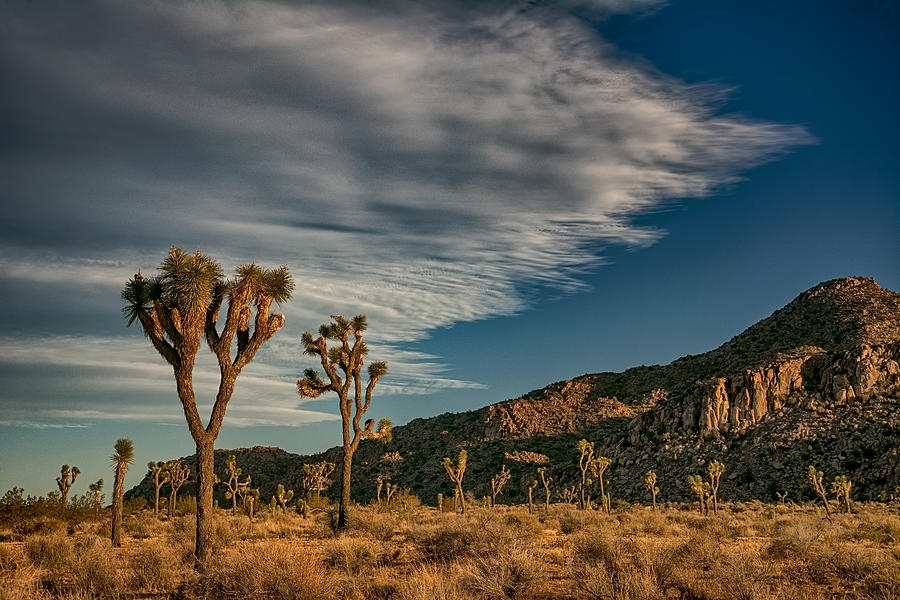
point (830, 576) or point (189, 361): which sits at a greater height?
point (189, 361)

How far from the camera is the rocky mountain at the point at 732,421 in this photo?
180 ft

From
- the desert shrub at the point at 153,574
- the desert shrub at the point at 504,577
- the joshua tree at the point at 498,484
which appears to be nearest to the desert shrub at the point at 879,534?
the desert shrub at the point at 504,577

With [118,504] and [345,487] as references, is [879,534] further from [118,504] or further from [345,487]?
[118,504]

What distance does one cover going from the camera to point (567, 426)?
90.4 metres

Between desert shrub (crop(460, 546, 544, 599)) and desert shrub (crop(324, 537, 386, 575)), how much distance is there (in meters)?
2.88

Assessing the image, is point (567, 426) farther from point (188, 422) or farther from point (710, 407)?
point (188, 422)

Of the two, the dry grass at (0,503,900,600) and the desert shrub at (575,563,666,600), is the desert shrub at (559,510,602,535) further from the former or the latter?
the desert shrub at (575,563,666,600)

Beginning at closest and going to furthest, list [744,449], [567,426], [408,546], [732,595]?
[732,595] < [408,546] < [744,449] < [567,426]

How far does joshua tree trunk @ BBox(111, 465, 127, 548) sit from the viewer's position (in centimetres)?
2508

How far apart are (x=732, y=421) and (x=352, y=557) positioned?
62.6 meters

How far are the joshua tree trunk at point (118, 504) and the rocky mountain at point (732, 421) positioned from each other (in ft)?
152

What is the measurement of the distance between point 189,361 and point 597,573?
10343 millimetres

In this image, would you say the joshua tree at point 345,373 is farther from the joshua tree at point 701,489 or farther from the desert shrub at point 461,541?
the joshua tree at point 701,489

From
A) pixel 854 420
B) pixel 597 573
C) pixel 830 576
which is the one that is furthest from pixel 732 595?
pixel 854 420
